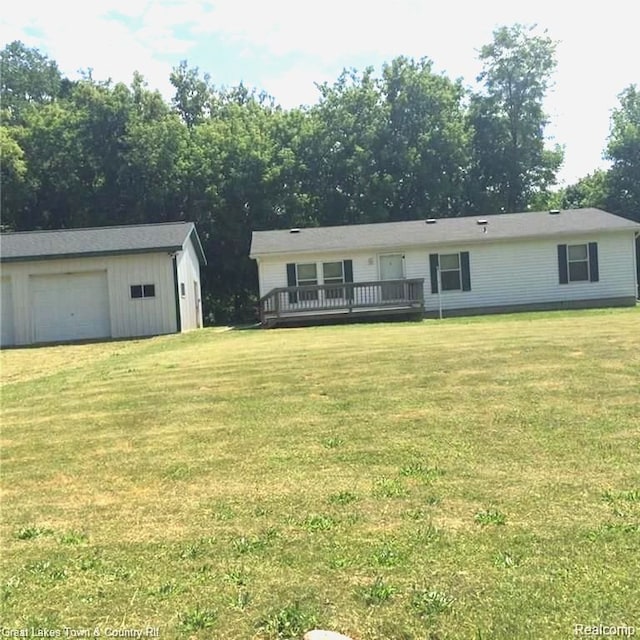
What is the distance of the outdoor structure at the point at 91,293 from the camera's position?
2073 centimetres

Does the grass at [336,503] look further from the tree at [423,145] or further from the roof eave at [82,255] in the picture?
the tree at [423,145]

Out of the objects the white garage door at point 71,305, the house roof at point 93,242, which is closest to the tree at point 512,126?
the house roof at point 93,242

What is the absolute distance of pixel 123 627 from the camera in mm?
2873

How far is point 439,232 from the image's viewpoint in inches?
921

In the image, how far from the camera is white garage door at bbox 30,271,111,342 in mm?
20938

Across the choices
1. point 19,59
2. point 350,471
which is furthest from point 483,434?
point 19,59

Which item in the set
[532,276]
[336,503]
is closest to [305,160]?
[532,276]

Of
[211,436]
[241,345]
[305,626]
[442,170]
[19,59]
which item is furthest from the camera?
[19,59]

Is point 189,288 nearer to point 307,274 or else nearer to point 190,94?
point 307,274

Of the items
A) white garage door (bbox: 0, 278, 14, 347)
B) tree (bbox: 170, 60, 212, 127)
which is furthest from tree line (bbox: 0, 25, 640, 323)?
white garage door (bbox: 0, 278, 14, 347)

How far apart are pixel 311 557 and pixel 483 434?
2481mm

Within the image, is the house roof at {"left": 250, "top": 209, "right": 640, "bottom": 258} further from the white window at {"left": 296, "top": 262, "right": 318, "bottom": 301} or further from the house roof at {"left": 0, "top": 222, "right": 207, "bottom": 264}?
the house roof at {"left": 0, "top": 222, "right": 207, "bottom": 264}

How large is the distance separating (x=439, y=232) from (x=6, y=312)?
45.6 feet

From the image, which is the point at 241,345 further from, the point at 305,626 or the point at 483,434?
the point at 305,626
